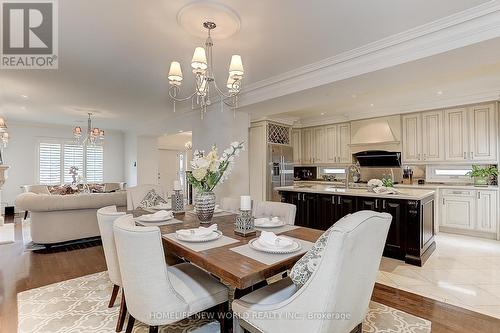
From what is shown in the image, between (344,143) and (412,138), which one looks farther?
(344,143)

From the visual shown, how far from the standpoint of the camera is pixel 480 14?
7.12ft

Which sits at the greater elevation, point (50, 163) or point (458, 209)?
point (50, 163)

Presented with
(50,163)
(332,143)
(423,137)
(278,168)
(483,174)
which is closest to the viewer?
(483,174)

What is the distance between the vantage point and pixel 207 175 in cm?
226

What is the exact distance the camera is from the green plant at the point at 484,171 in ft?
15.6

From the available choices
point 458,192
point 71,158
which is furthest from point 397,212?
point 71,158

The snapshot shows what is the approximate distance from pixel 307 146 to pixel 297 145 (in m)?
0.29

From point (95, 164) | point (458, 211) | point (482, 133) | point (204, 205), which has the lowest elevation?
point (458, 211)

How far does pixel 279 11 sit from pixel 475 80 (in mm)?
4309

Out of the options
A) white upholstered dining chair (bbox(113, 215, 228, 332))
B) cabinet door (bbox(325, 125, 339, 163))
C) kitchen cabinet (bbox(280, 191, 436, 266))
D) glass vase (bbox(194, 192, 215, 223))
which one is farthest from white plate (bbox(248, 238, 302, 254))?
cabinet door (bbox(325, 125, 339, 163))

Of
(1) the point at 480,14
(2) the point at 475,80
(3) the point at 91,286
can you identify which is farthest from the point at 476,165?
(3) the point at 91,286

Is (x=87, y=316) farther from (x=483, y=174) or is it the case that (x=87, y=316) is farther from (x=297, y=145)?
(x=297, y=145)

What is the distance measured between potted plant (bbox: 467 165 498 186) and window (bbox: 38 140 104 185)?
9.91m

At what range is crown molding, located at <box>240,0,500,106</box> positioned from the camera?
7.20 feet
